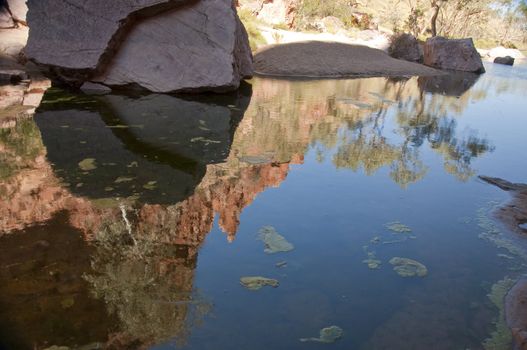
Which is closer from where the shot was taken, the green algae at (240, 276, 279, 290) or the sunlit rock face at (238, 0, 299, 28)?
the green algae at (240, 276, 279, 290)

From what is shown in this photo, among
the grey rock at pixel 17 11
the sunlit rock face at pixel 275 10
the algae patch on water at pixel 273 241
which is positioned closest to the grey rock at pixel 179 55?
the grey rock at pixel 17 11

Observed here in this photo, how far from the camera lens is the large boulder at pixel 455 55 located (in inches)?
661

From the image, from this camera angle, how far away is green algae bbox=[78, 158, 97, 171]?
3.52 metres

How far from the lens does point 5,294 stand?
6.44ft

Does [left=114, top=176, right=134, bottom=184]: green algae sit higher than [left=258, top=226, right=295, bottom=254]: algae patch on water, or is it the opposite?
[left=114, top=176, right=134, bottom=184]: green algae

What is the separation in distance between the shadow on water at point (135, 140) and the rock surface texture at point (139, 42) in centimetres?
41

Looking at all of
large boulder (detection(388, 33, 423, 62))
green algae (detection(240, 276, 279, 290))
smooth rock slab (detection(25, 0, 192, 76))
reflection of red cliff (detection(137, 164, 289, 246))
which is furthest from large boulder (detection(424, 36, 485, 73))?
green algae (detection(240, 276, 279, 290))

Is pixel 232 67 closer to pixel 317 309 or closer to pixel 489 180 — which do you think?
pixel 489 180

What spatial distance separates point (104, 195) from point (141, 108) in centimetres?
287

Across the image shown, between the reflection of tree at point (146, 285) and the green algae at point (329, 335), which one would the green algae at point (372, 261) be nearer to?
the green algae at point (329, 335)

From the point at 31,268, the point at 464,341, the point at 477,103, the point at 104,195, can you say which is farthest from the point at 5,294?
the point at 477,103

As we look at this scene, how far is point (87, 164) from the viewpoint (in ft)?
11.8

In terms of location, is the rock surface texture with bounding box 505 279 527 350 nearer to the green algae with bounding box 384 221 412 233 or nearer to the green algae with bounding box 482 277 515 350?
the green algae with bounding box 482 277 515 350

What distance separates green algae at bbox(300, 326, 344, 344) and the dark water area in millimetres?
27
